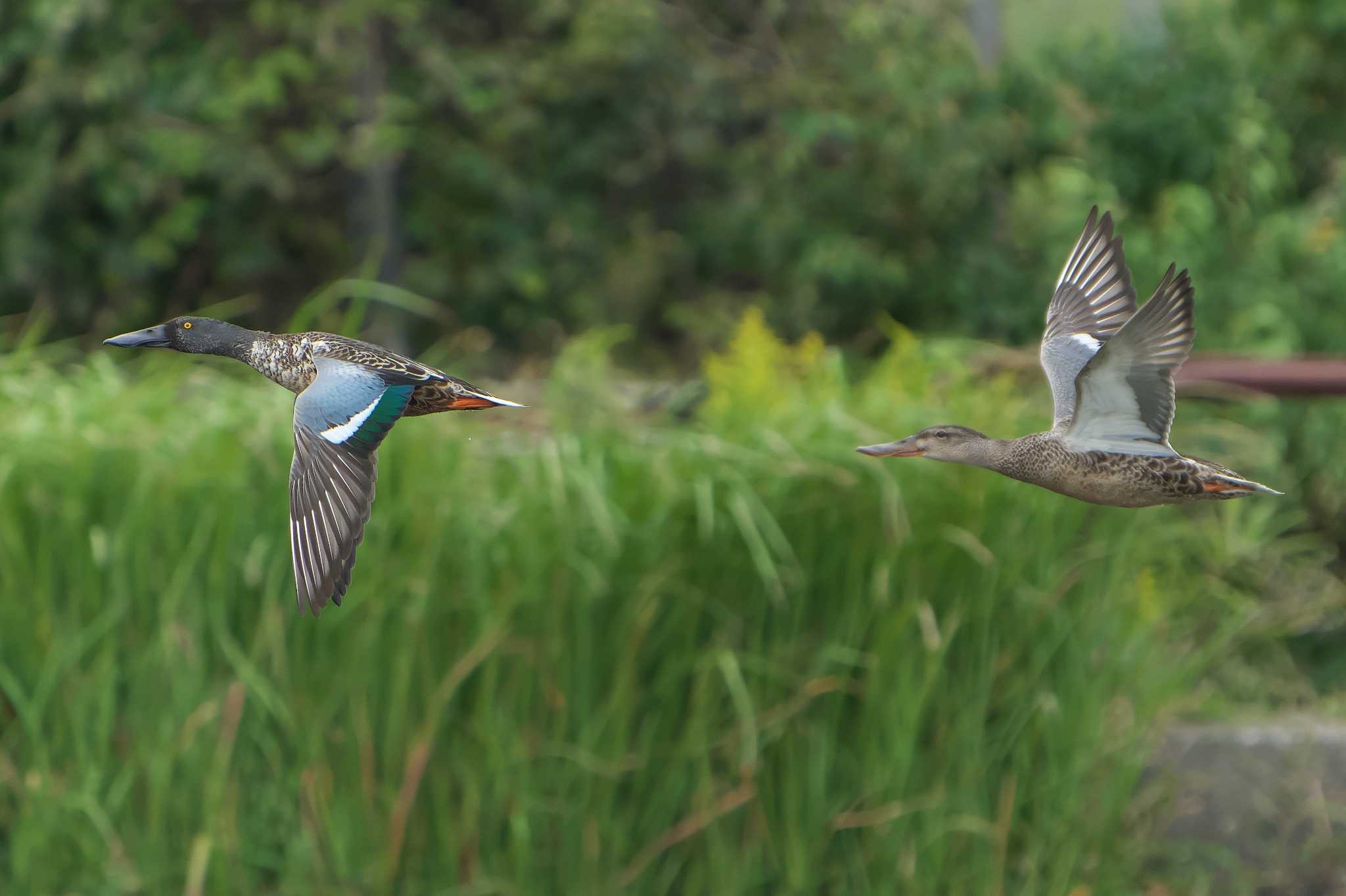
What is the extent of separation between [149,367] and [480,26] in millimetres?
6307

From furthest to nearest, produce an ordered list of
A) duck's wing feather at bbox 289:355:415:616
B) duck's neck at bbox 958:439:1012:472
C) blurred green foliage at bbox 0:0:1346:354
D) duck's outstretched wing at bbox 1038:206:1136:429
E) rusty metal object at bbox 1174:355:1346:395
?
1. blurred green foliage at bbox 0:0:1346:354
2. rusty metal object at bbox 1174:355:1346:395
3. duck's outstretched wing at bbox 1038:206:1136:429
4. duck's neck at bbox 958:439:1012:472
5. duck's wing feather at bbox 289:355:415:616

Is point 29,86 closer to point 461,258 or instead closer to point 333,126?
point 333,126

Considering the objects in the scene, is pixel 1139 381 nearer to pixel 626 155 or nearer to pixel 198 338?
pixel 198 338

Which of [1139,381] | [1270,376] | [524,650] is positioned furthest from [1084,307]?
[524,650]

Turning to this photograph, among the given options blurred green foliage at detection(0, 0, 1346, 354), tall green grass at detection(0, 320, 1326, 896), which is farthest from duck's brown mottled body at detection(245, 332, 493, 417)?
blurred green foliage at detection(0, 0, 1346, 354)

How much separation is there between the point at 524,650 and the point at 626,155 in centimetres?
660

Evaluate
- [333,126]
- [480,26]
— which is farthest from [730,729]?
[480,26]

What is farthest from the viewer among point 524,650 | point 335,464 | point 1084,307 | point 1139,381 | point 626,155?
point 626,155

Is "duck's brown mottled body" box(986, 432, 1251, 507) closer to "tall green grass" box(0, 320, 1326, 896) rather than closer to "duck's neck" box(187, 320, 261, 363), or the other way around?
"duck's neck" box(187, 320, 261, 363)

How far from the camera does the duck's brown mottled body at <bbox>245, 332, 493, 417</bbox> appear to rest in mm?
917

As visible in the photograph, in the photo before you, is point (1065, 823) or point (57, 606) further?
point (1065, 823)

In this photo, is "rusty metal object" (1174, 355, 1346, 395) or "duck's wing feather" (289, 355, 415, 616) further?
"rusty metal object" (1174, 355, 1346, 395)

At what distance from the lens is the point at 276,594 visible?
143 inches

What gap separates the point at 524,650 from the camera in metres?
3.67
